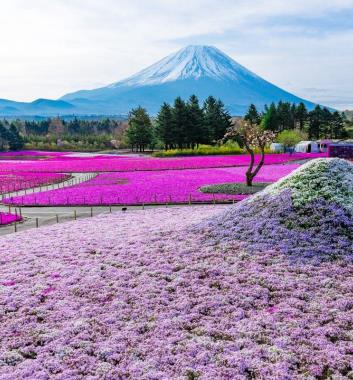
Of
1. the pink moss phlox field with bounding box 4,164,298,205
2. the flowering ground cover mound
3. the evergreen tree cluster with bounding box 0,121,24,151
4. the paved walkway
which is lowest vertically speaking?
the paved walkway

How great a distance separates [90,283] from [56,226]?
44.4ft

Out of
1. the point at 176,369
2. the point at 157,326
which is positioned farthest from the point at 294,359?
the point at 157,326

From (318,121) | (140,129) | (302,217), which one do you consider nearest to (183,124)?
(140,129)

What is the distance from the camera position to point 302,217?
830 inches

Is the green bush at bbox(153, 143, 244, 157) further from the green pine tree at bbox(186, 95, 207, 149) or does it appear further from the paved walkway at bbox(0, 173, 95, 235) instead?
the paved walkway at bbox(0, 173, 95, 235)

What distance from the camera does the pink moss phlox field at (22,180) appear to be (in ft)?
176

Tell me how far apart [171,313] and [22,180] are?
49511 millimetres

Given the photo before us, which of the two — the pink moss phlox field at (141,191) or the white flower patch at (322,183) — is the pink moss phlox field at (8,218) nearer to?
the pink moss phlox field at (141,191)

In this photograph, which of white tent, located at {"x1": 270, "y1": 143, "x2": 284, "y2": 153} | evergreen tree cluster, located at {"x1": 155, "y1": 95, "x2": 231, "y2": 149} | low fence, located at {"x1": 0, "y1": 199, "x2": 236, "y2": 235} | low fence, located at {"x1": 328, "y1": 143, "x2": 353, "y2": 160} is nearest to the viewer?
low fence, located at {"x1": 0, "y1": 199, "x2": 236, "y2": 235}

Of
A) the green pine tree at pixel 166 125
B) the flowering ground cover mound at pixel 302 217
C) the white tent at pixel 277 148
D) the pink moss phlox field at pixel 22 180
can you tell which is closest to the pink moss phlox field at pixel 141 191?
the pink moss phlox field at pixel 22 180

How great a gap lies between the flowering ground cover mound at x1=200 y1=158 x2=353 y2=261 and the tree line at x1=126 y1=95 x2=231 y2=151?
263 ft

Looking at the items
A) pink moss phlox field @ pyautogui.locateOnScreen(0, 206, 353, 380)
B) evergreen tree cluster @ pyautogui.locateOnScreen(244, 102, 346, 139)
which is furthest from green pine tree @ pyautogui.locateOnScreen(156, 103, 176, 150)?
pink moss phlox field @ pyautogui.locateOnScreen(0, 206, 353, 380)

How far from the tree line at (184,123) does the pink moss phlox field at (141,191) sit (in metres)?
47.0

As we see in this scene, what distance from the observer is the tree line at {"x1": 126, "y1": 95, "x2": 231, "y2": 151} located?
350 feet
